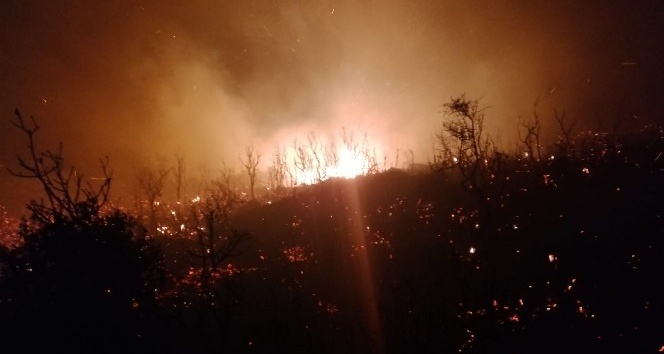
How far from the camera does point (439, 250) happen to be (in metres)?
21.7

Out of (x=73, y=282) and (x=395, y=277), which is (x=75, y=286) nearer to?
(x=73, y=282)

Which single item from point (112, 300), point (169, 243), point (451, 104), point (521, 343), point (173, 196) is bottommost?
point (521, 343)

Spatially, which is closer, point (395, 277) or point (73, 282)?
point (73, 282)

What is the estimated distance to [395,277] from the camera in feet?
64.9

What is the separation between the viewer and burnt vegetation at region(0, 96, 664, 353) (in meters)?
9.86

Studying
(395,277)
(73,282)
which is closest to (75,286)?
(73,282)

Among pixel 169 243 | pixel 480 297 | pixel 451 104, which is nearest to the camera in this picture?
pixel 480 297

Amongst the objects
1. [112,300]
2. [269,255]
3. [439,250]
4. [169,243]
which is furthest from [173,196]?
[112,300]

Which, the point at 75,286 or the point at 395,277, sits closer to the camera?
the point at 75,286

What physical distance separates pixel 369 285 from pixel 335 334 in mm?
4813

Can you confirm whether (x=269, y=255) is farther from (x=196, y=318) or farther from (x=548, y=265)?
(x=548, y=265)

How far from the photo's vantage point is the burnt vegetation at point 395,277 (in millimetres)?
9859

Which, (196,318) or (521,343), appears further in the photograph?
(196,318)

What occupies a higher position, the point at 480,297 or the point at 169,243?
the point at 169,243
